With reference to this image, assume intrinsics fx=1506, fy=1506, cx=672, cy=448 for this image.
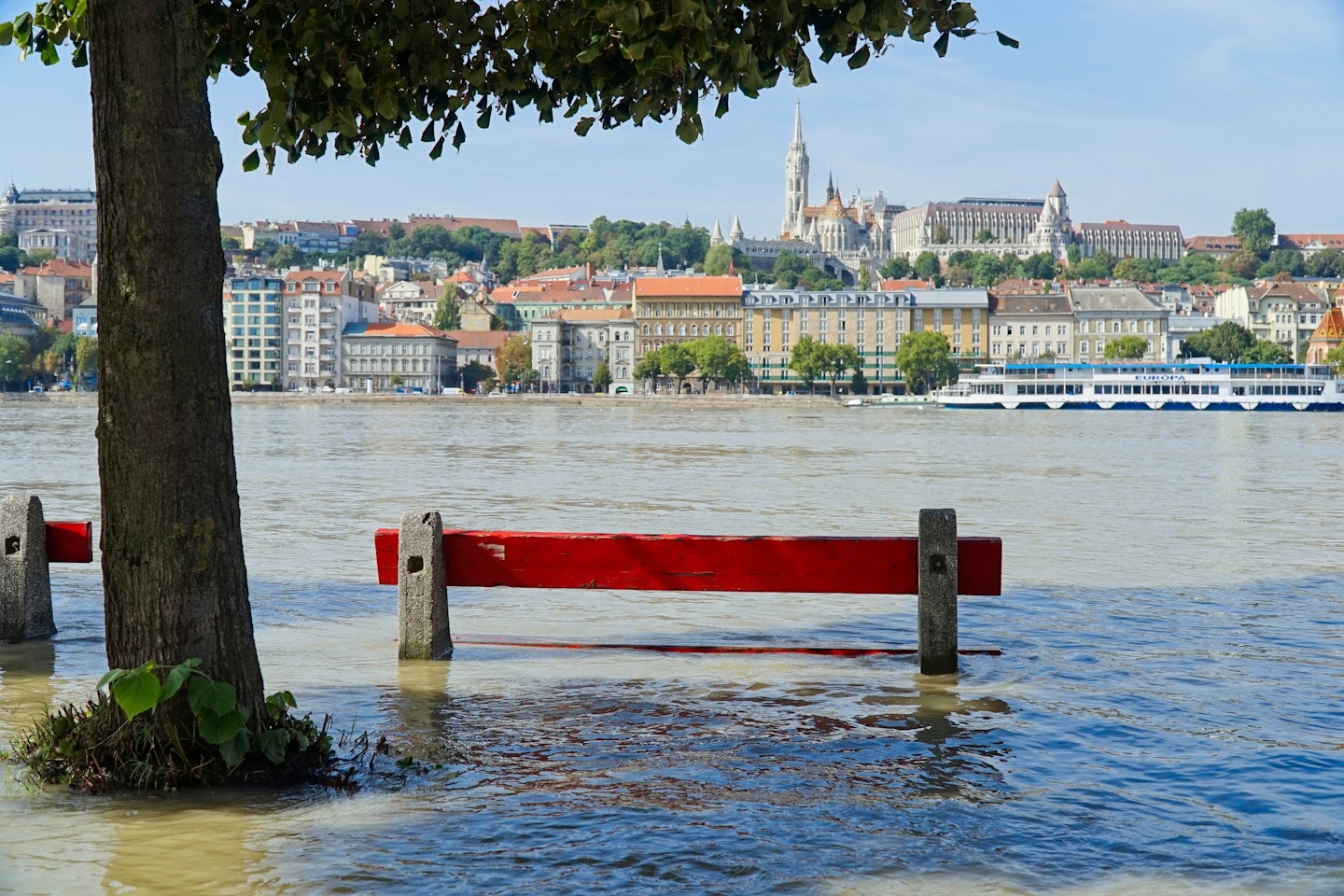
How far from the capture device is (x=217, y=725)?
4371mm

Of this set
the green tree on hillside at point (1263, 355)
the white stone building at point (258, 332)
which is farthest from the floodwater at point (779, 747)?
the white stone building at point (258, 332)

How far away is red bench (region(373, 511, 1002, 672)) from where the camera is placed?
6059 millimetres

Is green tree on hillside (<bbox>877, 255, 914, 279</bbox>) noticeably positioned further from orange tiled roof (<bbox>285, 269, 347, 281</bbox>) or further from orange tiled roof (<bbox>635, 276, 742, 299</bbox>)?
orange tiled roof (<bbox>285, 269, 347, 281</bbox>)

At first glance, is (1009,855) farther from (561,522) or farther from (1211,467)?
(1211,467)

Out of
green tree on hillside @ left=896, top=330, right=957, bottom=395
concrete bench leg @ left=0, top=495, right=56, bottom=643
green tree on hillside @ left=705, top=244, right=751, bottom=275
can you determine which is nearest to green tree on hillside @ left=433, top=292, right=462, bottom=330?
green tree on hillside @ left=705, top=244, right=751, bottom=275

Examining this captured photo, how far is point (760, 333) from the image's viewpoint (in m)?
137

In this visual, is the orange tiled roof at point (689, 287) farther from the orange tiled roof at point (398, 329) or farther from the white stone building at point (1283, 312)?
the white stone building at point (1283, 312)

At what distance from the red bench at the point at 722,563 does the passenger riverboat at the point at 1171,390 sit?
9976cm

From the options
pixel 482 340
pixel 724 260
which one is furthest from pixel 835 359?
pixel 724 260

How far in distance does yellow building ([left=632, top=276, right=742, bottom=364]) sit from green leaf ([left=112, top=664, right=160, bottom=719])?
13278 cm

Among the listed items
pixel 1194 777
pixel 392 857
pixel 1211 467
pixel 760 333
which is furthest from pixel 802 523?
pixel 760 333

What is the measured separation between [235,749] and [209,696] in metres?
0.23

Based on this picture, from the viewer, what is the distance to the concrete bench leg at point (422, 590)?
20.4ft

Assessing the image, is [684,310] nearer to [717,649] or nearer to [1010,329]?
[1010,329]
